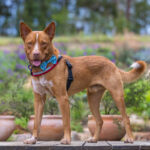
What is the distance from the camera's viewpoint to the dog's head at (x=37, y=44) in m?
4.67

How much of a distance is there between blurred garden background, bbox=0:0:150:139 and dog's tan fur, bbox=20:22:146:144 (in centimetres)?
110

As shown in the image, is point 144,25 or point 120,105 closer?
point 120,105

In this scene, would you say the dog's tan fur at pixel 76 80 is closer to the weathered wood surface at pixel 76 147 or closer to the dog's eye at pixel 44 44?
the dog's eye at pixel 44 44

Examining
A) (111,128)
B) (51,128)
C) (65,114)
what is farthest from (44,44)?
(111,128)

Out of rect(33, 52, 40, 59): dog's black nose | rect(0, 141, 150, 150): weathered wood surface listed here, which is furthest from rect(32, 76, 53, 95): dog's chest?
rect(0, 141, 150, 150): weathered wood surface

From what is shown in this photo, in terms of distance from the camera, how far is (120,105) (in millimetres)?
5285

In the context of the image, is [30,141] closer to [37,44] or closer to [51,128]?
[51,128]

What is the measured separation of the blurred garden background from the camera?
705 cm

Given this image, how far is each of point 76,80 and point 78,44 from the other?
14.3 metres

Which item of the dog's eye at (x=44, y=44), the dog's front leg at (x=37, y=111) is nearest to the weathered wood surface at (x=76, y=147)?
the dog's front leg at (x=37, y=111)

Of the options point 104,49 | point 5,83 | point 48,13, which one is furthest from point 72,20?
point 5,83

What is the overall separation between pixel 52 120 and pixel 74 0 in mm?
29983

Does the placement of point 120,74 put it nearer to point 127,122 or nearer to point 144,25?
point 127,122

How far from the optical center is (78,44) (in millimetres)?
19453
